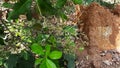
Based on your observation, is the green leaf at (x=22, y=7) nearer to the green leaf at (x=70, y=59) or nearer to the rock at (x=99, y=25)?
the green leaf at (x=70, y=59)

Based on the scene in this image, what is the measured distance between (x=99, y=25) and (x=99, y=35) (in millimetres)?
108

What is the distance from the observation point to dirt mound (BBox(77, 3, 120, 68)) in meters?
3.38

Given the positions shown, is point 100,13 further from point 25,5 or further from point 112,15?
point 25,5

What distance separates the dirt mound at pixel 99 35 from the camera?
133 inches

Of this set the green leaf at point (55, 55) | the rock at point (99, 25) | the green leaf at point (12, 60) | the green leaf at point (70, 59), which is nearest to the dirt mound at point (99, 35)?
the rock at point (99, 25)

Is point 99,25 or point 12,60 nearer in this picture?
point 12,60

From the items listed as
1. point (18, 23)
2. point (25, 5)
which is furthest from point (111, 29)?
point (25, 5)

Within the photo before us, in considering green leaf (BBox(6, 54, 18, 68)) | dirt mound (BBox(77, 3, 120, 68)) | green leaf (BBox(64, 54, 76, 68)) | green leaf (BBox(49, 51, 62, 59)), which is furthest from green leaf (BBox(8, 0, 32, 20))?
dirt mound (BBox(77, 3, 120, 68))

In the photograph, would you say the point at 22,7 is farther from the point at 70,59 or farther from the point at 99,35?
the point at 99,35

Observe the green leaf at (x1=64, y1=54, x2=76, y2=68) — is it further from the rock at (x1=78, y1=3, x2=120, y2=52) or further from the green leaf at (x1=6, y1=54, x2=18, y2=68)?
the rock at (x1=78, y1=3, x2=120, y2=52)

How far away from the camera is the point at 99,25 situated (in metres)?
3.47

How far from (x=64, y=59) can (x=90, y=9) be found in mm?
1151

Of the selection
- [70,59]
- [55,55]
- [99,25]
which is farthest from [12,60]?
[99,25]

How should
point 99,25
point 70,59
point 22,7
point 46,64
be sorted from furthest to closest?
point 99,25 → point 70,59 → point 22,7 → point 46,64
